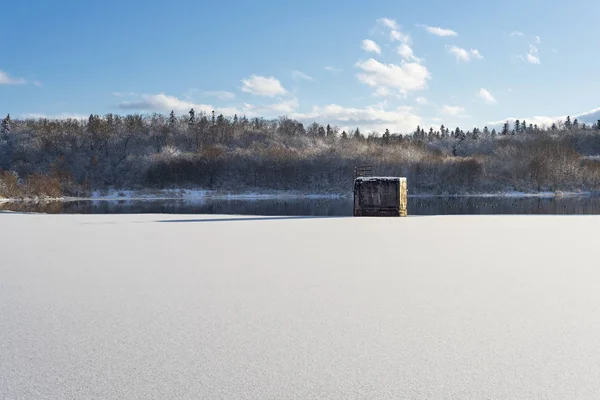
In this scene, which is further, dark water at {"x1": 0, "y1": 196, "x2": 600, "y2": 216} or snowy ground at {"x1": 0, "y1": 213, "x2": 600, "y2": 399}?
dark water at {"x1": 0, "y1": 196, "x2": 600, "y2": 216}

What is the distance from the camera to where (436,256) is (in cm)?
1098

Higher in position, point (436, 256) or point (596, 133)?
point (596, 133)

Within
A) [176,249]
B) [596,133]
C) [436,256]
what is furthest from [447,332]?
[596,133]

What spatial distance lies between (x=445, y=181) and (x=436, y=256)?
297 ft

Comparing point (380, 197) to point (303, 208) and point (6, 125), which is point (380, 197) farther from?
point (6, 125)

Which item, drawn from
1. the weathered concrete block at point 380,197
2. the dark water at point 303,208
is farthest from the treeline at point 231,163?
the weathered concrete block at point 380,197

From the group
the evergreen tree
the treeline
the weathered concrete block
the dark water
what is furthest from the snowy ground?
the evergreen tree

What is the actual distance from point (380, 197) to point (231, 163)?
87223 millimetres

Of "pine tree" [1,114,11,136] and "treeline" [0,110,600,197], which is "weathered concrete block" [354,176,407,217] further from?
"pine tree" [1,114,11,136]

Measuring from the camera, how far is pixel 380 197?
28250mm

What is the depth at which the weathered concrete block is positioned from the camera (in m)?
27.9

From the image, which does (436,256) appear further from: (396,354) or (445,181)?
(445,181)

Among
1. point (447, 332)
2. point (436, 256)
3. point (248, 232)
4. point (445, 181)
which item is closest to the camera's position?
point (447, 332)

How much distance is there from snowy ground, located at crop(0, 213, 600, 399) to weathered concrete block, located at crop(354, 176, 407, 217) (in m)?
16.5
